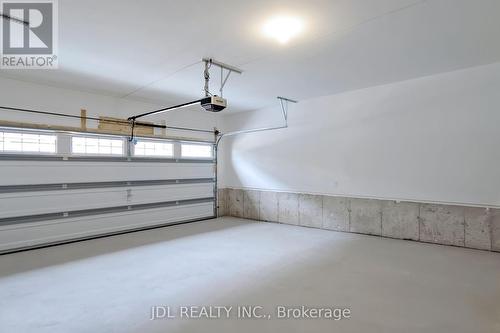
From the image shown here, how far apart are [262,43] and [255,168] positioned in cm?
398

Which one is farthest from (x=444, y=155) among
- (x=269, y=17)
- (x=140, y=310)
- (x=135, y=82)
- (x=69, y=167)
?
(x=69, y=167)

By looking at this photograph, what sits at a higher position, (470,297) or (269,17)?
(269,17)

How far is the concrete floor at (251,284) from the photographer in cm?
231

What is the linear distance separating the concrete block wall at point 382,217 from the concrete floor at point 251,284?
0.86ft

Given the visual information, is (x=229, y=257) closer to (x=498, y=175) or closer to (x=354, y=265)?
(x=354, y=265)

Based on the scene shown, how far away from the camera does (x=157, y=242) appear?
485 centimetres

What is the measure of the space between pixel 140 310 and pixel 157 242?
2.41m

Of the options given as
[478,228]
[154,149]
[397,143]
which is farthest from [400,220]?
[154,149]

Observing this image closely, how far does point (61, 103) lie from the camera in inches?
195

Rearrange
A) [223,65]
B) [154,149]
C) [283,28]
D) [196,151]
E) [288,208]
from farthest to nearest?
[196,151] < [288,208] < [154,149] < [223,65] < [283,28]

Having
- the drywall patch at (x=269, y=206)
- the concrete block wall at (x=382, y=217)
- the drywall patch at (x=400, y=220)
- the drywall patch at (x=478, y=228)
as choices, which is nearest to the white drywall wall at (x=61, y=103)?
the drywall patch at (x=269, y=206)

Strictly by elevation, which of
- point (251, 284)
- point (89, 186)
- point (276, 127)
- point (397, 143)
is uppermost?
point (276, 127)

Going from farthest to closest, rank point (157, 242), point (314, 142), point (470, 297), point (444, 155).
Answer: point (314, 142), point (157, 242), point (444, 155), point (470, 297)

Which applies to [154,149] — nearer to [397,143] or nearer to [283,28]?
[283,28]
